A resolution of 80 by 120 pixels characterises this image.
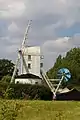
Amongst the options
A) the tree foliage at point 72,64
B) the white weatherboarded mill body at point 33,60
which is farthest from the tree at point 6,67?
the white weatherboarded mill body at point 33,60

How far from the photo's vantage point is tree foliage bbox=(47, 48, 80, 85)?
12862 cm

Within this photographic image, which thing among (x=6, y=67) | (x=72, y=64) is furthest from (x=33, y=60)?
(x=6, y=67)

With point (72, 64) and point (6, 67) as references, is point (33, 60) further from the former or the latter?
point (6, 67)

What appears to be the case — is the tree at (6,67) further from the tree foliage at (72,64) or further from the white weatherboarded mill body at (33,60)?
the white weatherboarded mill body at (33,60)

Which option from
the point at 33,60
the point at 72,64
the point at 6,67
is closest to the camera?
the point at 33,60

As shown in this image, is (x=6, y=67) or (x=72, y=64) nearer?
(x=72, y=64)

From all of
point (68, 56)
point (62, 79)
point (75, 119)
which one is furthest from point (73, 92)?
point (68, 56)

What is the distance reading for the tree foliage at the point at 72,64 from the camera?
129 meters

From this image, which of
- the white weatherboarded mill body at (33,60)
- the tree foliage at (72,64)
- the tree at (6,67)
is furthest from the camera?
the tree at (6,67)

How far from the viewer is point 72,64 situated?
130125 millimetres

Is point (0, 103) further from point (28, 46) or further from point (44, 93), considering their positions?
point (28, 46)

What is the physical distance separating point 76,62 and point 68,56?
5.41m

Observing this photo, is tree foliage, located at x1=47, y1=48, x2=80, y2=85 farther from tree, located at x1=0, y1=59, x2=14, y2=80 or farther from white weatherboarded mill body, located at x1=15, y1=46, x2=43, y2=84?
white weatherboarded mill body, located at x1=15, y1=46, x2=43, y2=84

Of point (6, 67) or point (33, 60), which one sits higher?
point (33, 60)
